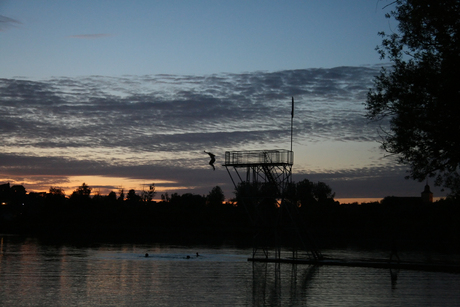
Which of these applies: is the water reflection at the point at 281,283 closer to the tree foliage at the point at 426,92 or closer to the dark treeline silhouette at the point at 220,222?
the tree foliage at the point at 426,92

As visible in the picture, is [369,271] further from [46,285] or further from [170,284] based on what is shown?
[46,285]

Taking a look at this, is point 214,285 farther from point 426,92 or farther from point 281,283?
point 426,92

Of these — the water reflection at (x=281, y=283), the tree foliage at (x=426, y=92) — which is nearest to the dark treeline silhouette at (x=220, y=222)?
the water reflection at (x=281, y=283)

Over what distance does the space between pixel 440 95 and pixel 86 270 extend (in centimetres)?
2280

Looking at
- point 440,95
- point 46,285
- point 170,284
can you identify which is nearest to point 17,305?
point 46,285

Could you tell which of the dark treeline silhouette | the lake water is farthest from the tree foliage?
the dark treeline silhouette

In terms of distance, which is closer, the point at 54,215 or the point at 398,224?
the point at 398,224

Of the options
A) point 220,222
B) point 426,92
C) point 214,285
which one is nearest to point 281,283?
point 214,285

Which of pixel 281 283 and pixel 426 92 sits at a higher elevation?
pixel 426 92

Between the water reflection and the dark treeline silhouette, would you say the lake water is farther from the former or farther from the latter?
the dark treeline silhouette

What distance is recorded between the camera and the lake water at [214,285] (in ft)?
63.3

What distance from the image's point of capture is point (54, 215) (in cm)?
13275

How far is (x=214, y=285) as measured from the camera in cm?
2444

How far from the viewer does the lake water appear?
19.3 m
